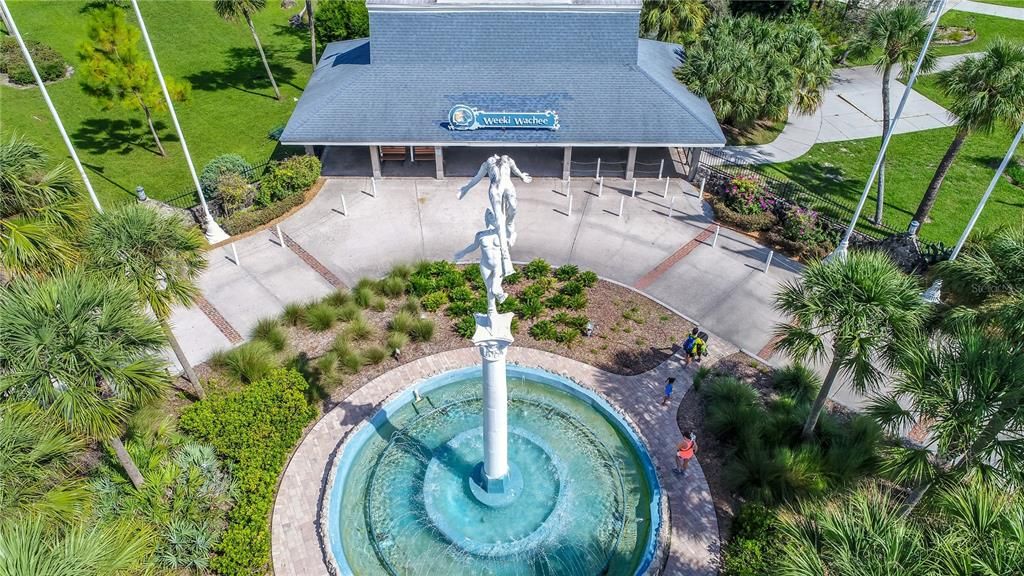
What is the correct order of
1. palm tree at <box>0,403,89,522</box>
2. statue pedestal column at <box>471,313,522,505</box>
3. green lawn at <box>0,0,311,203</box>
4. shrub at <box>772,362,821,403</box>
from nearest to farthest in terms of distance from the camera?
palm tree at <box>0,403,89,522</box>, statue pedestal column at <box>471,313,522,505</box>, shrub at <box>772,362,821,403</box>, green lawn at <box>0,0,311,203</box>

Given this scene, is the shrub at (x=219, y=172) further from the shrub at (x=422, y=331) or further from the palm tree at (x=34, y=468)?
the palm tree at (x=34, y=468)

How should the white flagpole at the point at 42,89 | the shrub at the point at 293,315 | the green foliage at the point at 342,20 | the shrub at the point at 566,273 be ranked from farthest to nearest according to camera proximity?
the green foliage at the point at 342,20 → the shrub at the point at 566,273 → the shrub at the point at 293,315 → the white flagpole at the point at 42,89

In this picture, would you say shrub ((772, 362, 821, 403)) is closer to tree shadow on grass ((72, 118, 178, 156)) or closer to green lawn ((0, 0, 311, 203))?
green lawn ((0, 0, 311, 203))

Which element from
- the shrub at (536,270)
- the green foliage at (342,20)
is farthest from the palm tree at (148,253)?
the green foliage at (342,20)

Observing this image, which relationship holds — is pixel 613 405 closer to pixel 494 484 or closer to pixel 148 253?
pixel 494 484

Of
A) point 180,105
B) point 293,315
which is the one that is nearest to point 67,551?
point 293,315

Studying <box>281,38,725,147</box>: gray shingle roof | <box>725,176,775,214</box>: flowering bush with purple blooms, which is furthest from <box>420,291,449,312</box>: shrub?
<box>725,176,775,214</box>: flowering bush with purple blooms

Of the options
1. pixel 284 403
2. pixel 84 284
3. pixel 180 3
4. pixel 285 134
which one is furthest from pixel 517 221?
pixel 180 3
